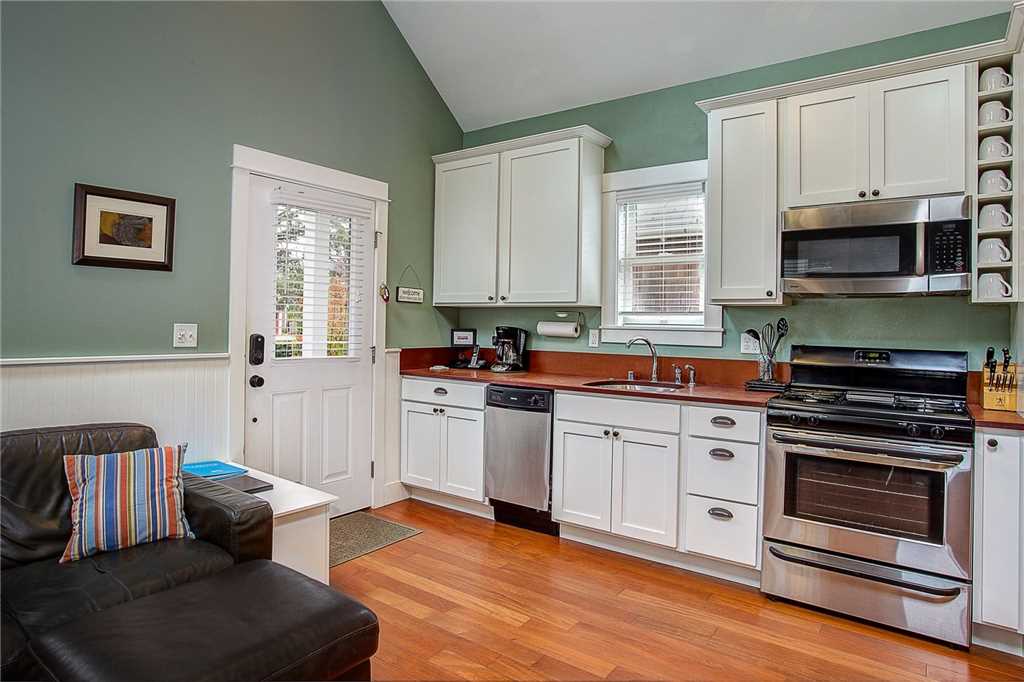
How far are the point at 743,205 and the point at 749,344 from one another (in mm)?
820

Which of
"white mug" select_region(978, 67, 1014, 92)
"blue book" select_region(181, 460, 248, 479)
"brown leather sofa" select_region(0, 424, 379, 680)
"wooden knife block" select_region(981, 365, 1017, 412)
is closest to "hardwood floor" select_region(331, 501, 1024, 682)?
"brown leather sofa" select_region(0, 424, 379, 680)

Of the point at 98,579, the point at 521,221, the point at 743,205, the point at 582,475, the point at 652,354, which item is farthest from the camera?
the point at 521,221

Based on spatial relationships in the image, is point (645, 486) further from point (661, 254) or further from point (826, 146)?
point (826, 146)

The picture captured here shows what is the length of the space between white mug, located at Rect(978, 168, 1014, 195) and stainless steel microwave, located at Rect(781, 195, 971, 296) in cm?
11

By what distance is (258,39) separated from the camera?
10.6 ft

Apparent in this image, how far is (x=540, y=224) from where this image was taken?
12.9ft

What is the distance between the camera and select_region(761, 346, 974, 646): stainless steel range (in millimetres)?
2387

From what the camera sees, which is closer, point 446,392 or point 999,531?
point 999,531

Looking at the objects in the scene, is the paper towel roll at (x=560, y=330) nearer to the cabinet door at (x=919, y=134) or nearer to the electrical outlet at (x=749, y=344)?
the electrical outlet at (x=749, y=344)

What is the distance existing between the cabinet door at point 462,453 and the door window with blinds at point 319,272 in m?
0.80

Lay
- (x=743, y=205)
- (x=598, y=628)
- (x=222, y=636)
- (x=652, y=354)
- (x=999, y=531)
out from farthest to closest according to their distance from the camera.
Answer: (x=652, y=354) < (x=743, y=205) < (x=598, y=628) < (x=999, y=531) < (x=222, y=636)

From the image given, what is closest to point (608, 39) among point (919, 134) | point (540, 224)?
point (540, 224)

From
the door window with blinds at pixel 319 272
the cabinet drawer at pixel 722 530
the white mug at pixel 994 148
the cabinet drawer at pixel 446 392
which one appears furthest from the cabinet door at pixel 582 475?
the white mug at pixel 994 148

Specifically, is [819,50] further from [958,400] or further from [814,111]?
[958,400]
